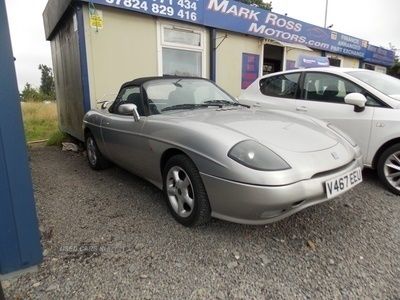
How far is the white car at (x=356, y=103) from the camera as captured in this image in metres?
3.46

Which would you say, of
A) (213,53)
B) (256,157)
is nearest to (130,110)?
(256,157)

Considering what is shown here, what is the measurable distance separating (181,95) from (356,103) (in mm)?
2112

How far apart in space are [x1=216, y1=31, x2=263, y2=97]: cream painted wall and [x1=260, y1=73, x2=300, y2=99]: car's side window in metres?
2.89

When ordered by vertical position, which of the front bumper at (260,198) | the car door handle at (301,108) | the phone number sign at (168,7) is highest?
the phone number sign at (168,7)

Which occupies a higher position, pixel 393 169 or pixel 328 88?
pixel 328 88

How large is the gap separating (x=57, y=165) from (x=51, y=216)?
7.67 ft

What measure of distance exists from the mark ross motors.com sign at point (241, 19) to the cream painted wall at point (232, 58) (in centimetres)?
22

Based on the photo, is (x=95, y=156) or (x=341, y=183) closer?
(x=341, y=183)

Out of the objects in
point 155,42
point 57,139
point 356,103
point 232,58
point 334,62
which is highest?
point 155,42

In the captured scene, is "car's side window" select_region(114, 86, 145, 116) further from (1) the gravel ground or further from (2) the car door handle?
(2) the car door handle

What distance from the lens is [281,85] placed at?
4.74 meters

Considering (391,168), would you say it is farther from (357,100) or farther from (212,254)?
(212,254)

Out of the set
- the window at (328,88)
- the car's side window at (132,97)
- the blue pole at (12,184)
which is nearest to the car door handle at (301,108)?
the window at (328,88)

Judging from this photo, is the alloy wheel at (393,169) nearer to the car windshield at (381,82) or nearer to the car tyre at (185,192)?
the car windshield at (381,82)
